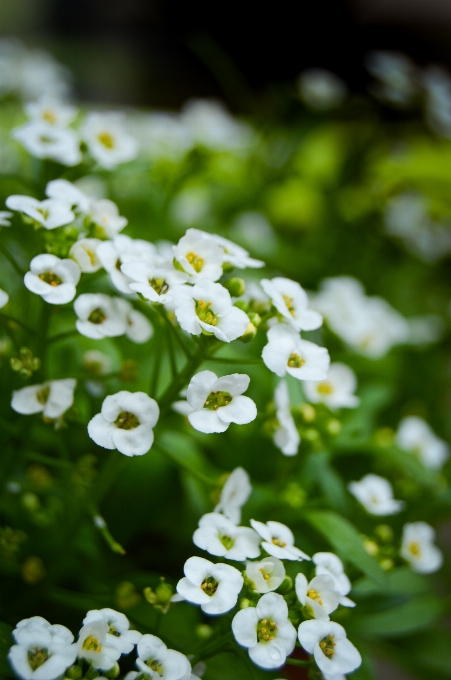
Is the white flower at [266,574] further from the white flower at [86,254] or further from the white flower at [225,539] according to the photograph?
the white flower at [86,254]

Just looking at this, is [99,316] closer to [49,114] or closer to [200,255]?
[200,255]

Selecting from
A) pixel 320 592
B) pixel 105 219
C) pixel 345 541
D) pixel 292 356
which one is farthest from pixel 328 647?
pixel 105 219

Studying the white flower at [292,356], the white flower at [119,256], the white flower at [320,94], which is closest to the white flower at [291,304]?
the white flower at [292,356]

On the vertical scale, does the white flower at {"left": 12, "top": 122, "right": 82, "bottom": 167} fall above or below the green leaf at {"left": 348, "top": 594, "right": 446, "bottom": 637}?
above

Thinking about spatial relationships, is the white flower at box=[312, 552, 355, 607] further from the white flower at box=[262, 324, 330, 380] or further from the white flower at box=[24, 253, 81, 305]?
the white flower at box=[24, 253, 81, 305]

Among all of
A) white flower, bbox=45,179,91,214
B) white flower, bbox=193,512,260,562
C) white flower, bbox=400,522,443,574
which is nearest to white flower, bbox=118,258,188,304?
white flower, bbox=45,179,91,214

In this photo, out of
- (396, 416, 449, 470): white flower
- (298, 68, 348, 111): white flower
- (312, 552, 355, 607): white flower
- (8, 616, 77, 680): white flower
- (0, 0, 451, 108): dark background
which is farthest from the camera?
(0, 0, 451, 108): dark background
